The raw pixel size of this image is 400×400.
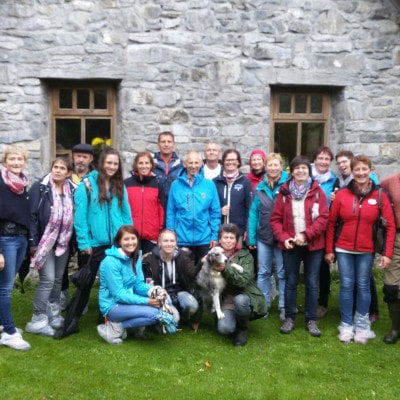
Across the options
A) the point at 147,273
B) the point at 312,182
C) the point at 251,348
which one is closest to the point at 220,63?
the point at 312,182

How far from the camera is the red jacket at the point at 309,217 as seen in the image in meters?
4.70

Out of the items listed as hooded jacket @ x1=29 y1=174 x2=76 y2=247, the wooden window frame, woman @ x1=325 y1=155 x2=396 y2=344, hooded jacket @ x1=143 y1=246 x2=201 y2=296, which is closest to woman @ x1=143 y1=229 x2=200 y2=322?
hooded jacket @ x1=143 y1=246 x2=201 y2=296

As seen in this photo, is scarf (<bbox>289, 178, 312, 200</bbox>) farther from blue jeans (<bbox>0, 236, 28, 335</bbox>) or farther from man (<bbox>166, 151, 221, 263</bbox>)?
blue jeans (<bbox>0, 236, 28, 335</bbox>)

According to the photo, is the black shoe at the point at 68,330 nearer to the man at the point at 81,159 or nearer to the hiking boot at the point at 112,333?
the hiking boot at the point at 112,333

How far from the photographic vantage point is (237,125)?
6805mm

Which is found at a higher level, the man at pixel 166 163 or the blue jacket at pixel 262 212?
the man at pixel 166 163

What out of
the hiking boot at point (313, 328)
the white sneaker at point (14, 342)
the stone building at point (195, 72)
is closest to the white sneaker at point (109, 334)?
the white sneaker at point (14, 342)

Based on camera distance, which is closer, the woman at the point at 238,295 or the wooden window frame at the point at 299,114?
the woman at the point at 238,295

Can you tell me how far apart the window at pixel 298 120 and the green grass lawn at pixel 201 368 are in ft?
9.60

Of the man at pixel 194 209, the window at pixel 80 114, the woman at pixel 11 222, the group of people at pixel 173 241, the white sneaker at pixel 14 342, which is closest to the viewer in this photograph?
the woman at pixel 11 222

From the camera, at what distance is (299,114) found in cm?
712

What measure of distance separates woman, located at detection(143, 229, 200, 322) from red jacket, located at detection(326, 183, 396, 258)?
4.60 feet

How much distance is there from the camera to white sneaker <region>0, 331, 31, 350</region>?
14.4 ft

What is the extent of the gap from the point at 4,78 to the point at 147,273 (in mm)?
3344
